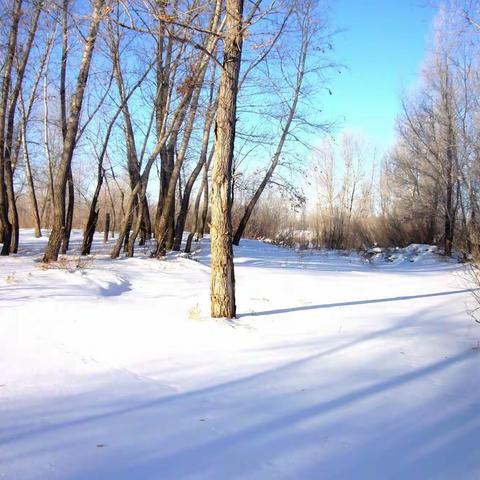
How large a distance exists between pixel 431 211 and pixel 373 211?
24759 millimetres

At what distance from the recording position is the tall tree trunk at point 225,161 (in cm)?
527

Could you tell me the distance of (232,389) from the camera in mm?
3270

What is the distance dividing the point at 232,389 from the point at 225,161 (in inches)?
108

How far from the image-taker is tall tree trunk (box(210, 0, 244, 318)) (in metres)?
5.27

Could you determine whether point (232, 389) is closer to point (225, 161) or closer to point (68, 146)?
point (225, 161)

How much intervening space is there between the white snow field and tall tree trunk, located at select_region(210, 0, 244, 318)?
0.49 metres

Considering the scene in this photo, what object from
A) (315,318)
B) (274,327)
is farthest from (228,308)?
(315,318)

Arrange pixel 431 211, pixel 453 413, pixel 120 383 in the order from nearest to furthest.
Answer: pixel 453 413 < pixel 120 383 < pixel 431 211

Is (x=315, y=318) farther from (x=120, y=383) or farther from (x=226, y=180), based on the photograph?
(x=120, y=383)

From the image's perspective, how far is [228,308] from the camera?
5.41 meters

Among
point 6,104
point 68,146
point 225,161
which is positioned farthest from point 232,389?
point 6,104

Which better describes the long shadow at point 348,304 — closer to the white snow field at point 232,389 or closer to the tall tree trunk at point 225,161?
the white snow field at point 232,389

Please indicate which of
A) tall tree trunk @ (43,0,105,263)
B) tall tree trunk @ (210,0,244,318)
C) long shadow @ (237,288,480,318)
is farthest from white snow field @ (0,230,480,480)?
tall tree trunk @ (43,0,105,263)

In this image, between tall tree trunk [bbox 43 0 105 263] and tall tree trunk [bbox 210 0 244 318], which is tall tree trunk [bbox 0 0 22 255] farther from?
tall tree trunk [bbox 210 0 244 318]
